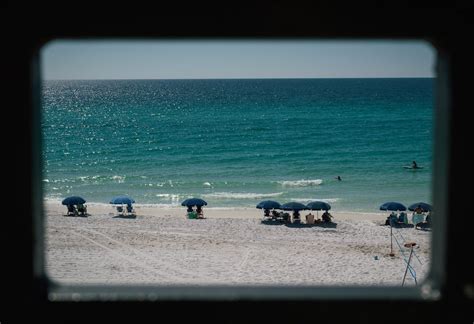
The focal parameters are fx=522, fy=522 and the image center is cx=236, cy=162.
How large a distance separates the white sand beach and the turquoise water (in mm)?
4266

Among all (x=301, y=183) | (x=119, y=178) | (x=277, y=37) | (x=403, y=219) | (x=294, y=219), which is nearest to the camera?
(x=277, y=37)

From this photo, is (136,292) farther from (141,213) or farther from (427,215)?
(141,213)

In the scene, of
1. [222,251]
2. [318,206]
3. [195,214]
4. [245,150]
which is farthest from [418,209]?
[245,150]

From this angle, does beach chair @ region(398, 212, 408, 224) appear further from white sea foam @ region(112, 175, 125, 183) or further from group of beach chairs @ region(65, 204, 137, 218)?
white sea foam @ region(112, 175, 125, 183)

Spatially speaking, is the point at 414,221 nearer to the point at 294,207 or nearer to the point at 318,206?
the point at 318,206

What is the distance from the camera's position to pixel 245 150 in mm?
41531

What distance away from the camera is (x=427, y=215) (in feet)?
55.5

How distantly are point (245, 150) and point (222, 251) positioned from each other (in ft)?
91.1

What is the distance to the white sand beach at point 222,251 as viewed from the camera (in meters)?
11.7

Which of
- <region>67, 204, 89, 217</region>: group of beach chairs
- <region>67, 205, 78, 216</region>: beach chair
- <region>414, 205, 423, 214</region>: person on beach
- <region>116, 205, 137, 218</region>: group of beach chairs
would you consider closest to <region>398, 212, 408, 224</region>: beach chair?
<region>414, 205, 423, 214</region>: person on beach

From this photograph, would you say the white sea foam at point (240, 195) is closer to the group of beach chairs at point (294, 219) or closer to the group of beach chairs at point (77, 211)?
the group of beach chairs at point (294, 219)

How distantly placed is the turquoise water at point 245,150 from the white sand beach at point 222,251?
427 cm
